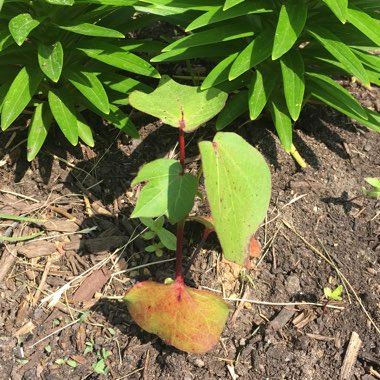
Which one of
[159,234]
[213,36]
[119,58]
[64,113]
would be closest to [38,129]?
[64,113]

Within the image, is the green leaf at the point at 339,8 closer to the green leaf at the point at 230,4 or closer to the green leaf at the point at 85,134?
the green leaf at the point at 230,4

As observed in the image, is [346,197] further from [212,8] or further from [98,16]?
[98,16]

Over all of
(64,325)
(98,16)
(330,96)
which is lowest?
(64,325)

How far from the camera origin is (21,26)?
6.96ft

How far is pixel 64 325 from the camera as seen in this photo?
2230 mm

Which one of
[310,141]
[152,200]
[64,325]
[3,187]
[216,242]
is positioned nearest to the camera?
[152,200]

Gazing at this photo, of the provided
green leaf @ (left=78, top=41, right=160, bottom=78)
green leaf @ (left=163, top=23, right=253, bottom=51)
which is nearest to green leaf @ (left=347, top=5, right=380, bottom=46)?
green leaf @ (left=163, top=23, right=253, bottom=51)

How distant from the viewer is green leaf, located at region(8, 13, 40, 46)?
6.81 feet

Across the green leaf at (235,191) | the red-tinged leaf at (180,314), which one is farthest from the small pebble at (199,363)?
the green leaf at (235,191)

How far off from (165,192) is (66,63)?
0.94 meters

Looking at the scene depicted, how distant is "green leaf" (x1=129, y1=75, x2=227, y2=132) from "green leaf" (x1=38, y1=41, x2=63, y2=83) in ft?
1.12

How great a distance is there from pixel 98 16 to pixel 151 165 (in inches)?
35.5

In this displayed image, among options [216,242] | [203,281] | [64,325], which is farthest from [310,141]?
[64,325]

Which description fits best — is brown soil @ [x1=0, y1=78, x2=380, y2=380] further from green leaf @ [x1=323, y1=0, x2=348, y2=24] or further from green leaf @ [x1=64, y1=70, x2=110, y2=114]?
green leaf @ [x1=323, y1=0, x2=348, y2=24]
